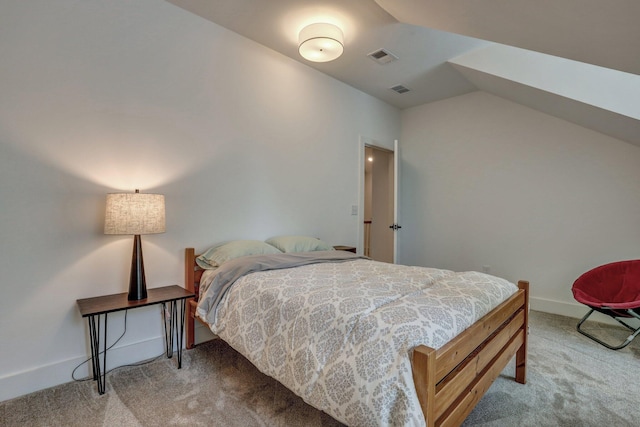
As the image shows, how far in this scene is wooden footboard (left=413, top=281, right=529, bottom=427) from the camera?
977mm

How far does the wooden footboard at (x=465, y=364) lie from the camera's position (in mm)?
977

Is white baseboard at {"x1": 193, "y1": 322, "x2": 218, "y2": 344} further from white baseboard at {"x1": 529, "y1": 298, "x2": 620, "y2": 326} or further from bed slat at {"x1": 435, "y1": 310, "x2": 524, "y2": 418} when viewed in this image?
white baseboard at {"x1": 529, "y1": 298, "x2": 620, "y2": 326}

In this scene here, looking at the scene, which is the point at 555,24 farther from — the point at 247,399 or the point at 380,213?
the point at 380,213

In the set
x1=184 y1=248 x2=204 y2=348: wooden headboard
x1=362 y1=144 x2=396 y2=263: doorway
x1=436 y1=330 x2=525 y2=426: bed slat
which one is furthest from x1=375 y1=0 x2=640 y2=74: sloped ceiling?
x1=362 y1=144 x2=396 y2=263: doorway

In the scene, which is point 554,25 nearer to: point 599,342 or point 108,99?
point 599,342

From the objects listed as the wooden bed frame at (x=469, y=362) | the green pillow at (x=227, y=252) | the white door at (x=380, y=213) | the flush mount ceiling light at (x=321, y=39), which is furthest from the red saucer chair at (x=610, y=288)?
the flush mount ceiling light at (x=321, y=39)

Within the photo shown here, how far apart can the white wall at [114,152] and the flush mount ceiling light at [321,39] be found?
65cm

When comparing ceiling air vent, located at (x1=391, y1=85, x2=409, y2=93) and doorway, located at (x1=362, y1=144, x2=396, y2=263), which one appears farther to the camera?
doorway, located at (x1=362, y1=144, x2=396, y2=263)

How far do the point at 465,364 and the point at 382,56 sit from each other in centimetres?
286

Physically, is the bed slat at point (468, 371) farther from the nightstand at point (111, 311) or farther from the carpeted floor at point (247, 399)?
the nightstand at point (111, 311)

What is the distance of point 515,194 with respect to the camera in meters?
3.56

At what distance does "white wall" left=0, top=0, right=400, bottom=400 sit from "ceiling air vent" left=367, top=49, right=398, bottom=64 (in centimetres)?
89

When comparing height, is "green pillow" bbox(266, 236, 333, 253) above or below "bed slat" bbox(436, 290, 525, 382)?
above

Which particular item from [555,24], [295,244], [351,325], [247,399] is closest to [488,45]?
[555,24]
